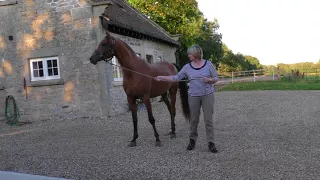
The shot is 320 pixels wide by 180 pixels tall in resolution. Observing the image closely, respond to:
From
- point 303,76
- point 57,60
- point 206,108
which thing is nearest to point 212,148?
point 206,108

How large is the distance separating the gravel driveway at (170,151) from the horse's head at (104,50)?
1.84 metres

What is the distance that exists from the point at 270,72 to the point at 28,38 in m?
32.0

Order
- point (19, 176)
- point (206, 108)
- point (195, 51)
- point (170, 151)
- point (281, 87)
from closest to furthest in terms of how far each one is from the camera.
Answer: point (19, 176) < point (195, 51) < point (206, 108) < point (170, 151) < point (281, 87)

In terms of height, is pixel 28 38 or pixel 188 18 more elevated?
pixel 188 18

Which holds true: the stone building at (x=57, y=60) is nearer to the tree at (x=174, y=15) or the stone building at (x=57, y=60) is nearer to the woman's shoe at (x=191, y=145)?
the woman's shoe at (x=191, y=145)

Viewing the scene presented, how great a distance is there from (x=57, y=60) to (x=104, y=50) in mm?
6198

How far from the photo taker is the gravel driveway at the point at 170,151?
188 inches

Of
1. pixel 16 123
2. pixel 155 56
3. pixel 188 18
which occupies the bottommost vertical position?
pixel 16 123

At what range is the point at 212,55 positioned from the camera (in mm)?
37531

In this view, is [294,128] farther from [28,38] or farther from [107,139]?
[28,38]

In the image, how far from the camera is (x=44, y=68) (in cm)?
1232

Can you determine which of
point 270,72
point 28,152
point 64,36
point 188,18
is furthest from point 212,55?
point 28,152

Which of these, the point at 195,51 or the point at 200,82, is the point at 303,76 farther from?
the point at 195,51

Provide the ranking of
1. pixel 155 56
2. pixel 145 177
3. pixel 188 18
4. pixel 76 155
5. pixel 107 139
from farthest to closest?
pixel 188 18
pixel 155 56
pixel 107 139
pixel 76 155
pixel 145 177
